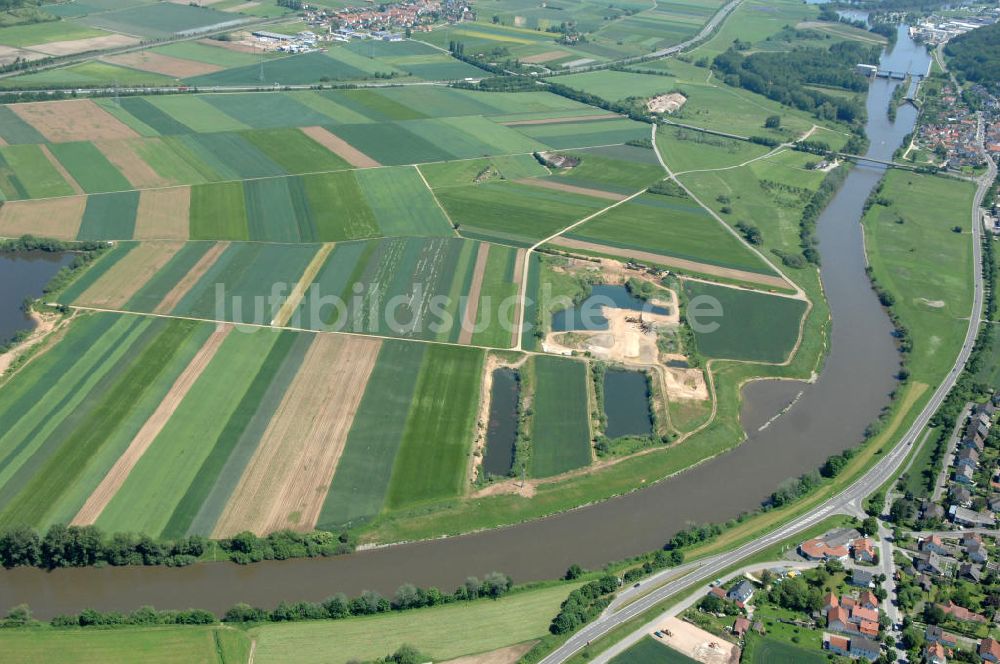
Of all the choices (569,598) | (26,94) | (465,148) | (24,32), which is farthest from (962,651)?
(24,32)

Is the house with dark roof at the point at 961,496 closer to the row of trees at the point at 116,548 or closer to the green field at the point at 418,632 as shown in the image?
the green field at the point at 418,632

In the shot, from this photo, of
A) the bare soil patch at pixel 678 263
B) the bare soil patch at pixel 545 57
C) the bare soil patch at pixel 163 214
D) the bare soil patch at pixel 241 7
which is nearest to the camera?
the bare soil patch at pixel 678 263

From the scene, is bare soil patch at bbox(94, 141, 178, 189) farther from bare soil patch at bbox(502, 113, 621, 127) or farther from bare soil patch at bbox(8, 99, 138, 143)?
bare soil patch at bbox(502, 113, 621, 127)

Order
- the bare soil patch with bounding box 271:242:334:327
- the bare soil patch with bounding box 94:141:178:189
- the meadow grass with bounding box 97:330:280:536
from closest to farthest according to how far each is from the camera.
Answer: the meadow grass with bounding box 97:330:280:536
the bare soil patch with bounding box 271:242:334:327
the bare soil patch with bounding box 94:141:178:189

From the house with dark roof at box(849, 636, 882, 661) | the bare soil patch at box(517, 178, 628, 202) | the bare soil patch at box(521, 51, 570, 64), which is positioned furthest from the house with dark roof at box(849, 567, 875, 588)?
the bare soil patch at box(521, 51, 570, 64)

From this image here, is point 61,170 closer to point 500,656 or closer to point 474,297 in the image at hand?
point 474,297

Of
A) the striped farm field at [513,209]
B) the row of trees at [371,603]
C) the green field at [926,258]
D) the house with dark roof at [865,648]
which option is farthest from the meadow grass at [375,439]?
the green field at [926,258]

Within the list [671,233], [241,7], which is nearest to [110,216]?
[671,233]
